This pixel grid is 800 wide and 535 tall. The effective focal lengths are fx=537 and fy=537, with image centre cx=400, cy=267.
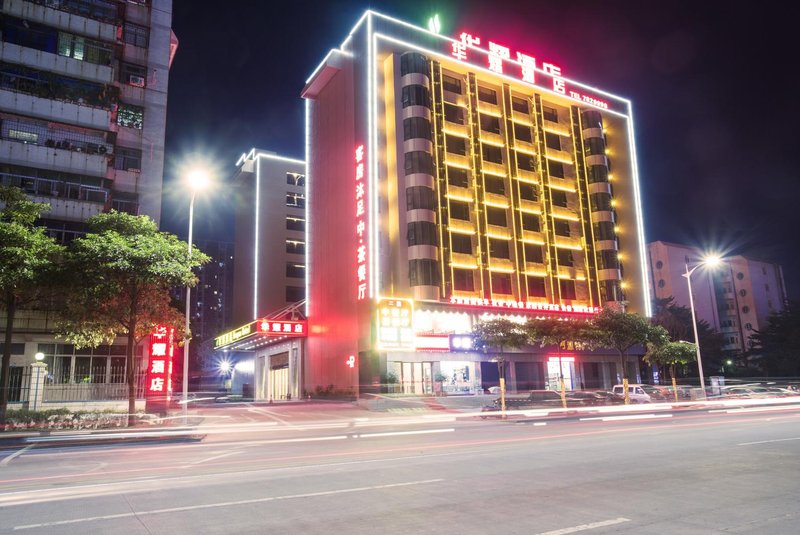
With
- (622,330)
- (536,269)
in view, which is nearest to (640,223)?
(536,269)

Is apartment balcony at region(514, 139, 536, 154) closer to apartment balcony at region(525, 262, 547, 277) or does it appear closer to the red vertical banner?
apartment balcony at region(525, 262, 547, 277)

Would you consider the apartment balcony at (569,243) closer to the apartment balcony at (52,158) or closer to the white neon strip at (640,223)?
the white neon strip at (640,223)

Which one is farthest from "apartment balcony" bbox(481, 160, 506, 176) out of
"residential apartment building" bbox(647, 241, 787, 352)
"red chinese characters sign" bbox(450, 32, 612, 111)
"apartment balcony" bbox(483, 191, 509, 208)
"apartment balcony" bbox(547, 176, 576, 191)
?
"residential apartment building" bbox(647, 241, 787, 352)

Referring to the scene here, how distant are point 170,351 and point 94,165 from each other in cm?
1363

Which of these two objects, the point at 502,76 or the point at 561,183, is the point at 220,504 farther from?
the point at 561,183

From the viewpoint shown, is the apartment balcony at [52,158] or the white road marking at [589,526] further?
the apartment balcony at [52,158]

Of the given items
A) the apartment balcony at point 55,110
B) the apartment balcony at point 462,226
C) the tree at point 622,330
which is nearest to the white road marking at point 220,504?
the tree at point 622,330

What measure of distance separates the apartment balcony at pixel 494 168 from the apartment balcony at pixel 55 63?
31283mm

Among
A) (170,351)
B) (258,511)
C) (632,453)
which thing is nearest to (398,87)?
(170,351)

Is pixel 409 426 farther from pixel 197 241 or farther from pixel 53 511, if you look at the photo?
pixel 197 241

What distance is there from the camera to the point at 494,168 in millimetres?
51000

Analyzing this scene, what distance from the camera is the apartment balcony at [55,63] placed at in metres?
35.3

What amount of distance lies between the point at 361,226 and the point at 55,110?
22.5 metres

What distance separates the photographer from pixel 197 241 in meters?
154
